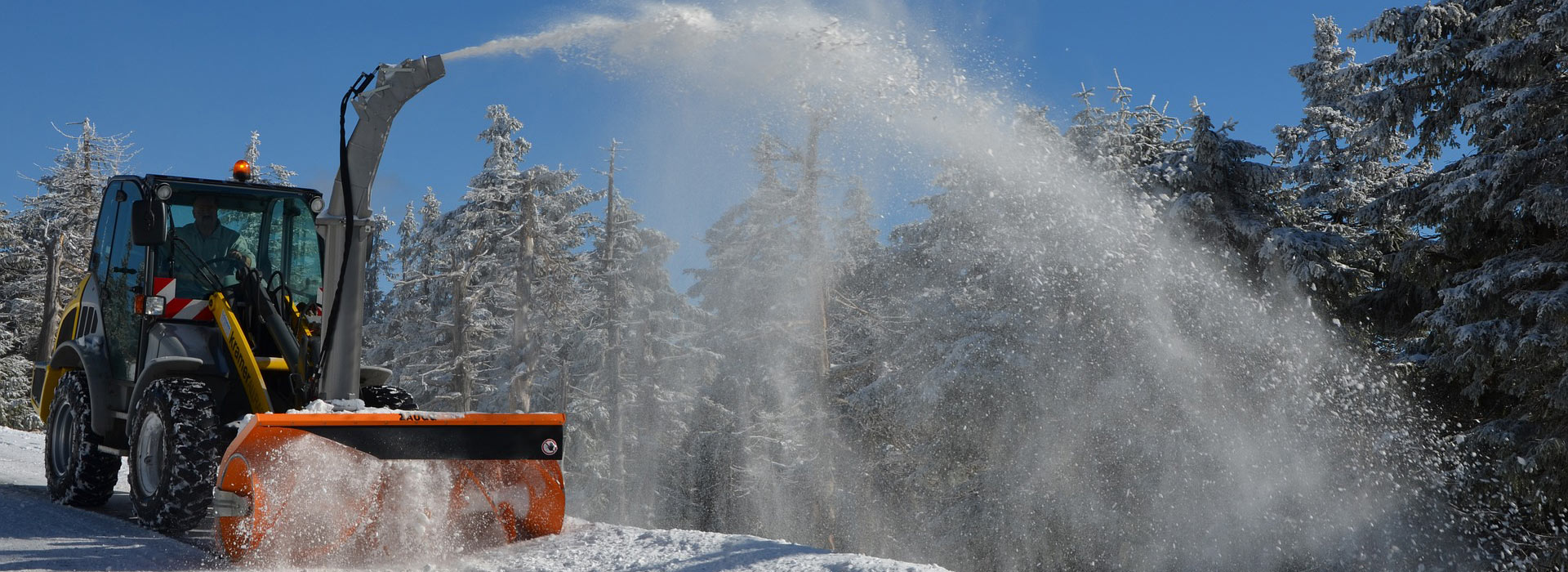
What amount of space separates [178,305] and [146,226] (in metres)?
0.87

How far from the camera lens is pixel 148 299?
7.34 metres

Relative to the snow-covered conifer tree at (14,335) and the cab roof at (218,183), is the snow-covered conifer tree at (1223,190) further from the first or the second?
the snow-covered conifer tree at (14,335)

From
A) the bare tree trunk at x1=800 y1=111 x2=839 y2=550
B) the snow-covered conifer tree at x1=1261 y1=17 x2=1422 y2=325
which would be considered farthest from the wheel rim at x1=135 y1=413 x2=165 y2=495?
the bare tree trunk at x1=800 y1=111 x2=839 y2=550

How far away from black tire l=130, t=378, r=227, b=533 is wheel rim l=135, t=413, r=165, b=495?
0.12 ft

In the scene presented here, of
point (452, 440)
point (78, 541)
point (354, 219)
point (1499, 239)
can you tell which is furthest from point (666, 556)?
point (1499, 239)

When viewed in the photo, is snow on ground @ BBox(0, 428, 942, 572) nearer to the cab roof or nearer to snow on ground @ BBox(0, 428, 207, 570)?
snow on ground @ BBox(0, 428, 207, 570)

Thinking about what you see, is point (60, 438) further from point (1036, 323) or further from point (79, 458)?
point (1036, 323)

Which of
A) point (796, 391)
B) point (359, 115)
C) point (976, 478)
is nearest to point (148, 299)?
point (359, 115)

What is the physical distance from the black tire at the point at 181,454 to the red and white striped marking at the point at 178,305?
0.86 m

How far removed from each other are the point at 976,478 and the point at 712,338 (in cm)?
1414

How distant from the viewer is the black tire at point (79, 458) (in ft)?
26.0

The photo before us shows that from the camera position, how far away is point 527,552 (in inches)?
248

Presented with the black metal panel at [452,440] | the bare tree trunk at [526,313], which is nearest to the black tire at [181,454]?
the black metal panel at [452,440]

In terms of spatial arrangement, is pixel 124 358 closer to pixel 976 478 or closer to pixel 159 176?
pixel 159 176
